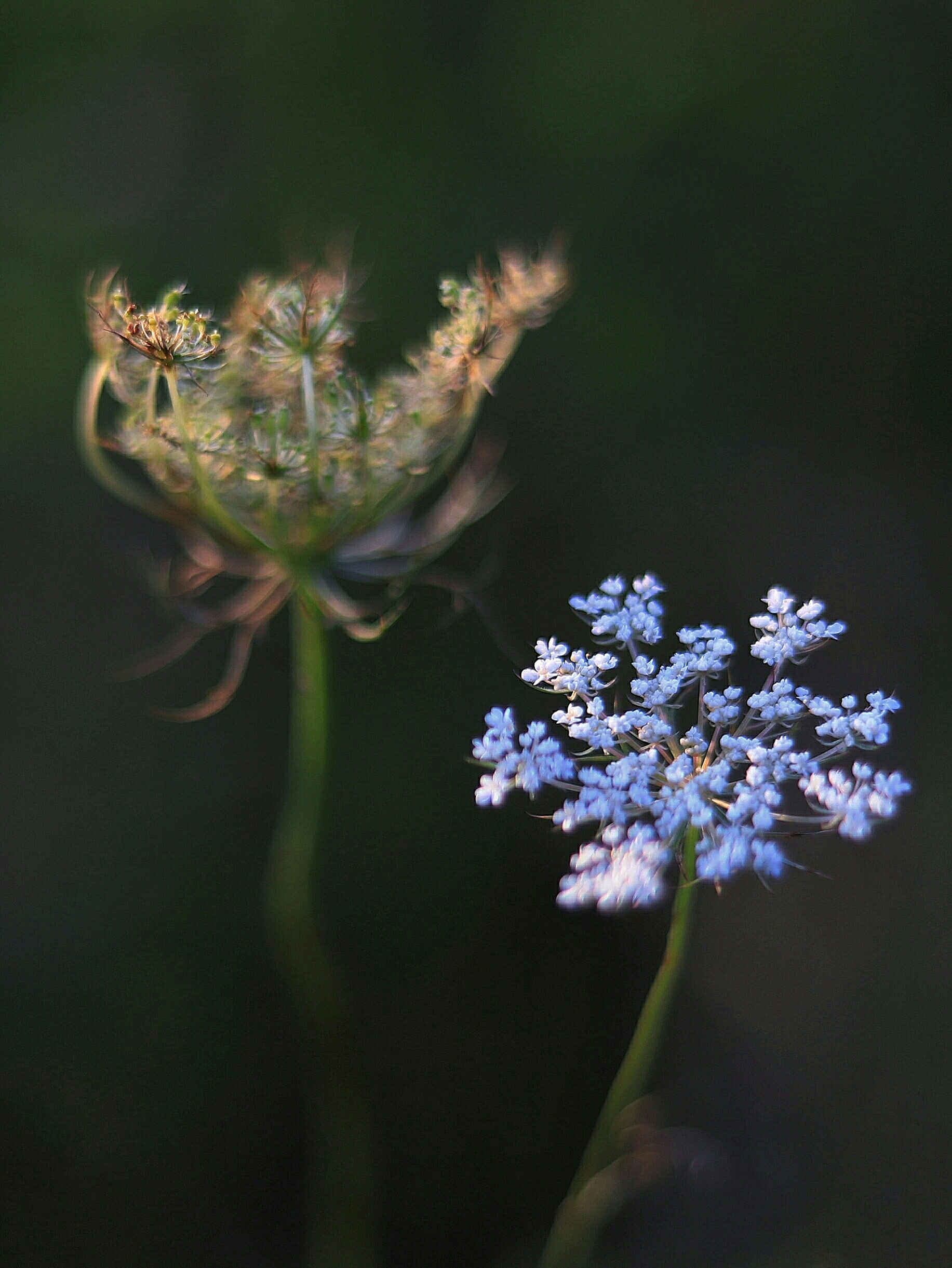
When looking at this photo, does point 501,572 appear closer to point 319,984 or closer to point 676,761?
point 319,984

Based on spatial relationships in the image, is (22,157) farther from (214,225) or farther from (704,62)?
(704,62)

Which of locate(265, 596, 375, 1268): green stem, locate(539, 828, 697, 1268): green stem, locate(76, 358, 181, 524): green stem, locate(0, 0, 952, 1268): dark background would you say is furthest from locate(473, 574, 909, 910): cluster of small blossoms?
locate(0, 0, 952, 1268): dark background

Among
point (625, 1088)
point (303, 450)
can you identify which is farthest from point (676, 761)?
point (303, 450)

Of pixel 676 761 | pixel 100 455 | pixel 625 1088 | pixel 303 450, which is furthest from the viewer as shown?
pixel 100 455

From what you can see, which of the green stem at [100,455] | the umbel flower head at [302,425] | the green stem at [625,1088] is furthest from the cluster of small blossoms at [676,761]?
the green stem at [100,455]

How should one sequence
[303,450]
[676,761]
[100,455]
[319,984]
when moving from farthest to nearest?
[319,984]
[100,455]
[303,450]
[676,761]

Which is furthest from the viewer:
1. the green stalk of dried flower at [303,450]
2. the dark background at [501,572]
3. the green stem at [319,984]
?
the dark background at [501,572]

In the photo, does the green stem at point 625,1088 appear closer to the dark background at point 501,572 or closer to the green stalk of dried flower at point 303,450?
the green stalk of dried flower at point 303,450

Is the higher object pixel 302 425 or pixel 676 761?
pixel 302 425
